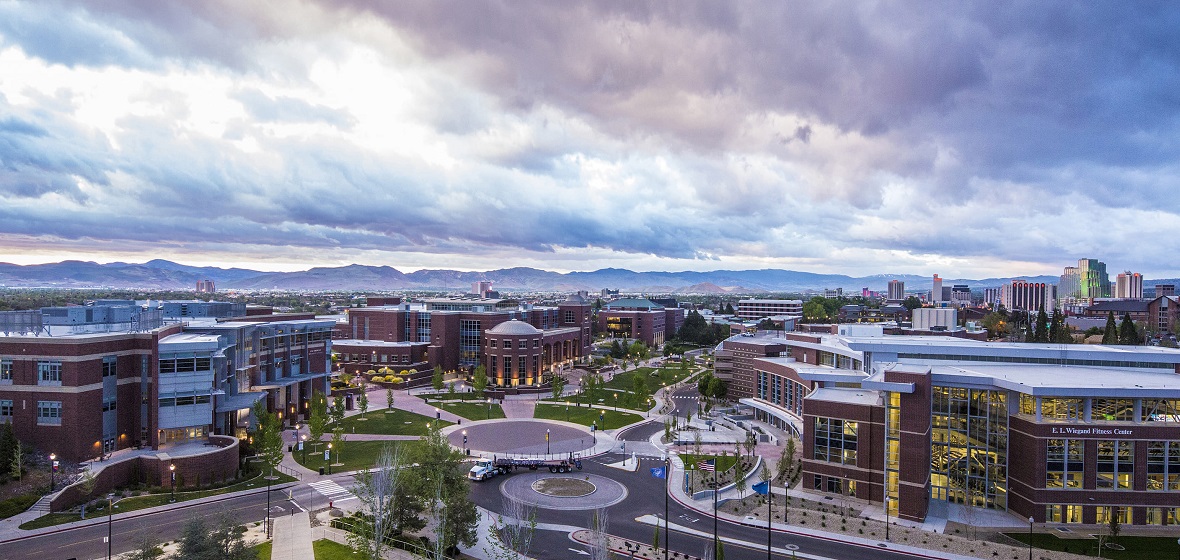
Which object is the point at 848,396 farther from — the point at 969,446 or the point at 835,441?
the point at 969,446

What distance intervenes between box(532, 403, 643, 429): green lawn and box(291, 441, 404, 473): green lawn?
24.2 metres

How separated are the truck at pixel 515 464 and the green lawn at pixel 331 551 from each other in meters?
16.2

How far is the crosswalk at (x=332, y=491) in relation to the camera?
5047 cm

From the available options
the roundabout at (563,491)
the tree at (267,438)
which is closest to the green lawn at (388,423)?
the tree at (267,438)

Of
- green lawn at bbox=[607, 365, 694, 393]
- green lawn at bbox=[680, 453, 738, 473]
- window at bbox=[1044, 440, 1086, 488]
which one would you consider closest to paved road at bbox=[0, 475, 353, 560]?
green lawn at bbox=[680, 453, 738, 473]

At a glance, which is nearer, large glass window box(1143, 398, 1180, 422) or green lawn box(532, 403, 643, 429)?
large glass window box(1143, 398, 1180, 422)

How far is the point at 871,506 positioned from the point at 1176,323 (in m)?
182

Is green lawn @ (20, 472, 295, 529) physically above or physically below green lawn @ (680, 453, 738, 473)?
above

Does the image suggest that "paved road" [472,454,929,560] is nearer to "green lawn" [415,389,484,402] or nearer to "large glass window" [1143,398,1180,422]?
"large glass window" [1143,398,1180,422]

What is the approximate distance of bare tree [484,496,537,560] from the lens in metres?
34.6

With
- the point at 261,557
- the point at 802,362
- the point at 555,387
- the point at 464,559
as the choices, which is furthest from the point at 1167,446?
the point at 555,387

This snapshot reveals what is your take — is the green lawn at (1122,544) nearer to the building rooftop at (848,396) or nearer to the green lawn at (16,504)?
the building rooftop at (848,396)

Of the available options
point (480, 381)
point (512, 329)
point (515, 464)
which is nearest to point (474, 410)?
point (480, 381)

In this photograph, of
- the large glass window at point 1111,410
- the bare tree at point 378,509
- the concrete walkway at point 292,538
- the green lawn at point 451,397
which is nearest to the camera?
the bare tree at point 378,509
